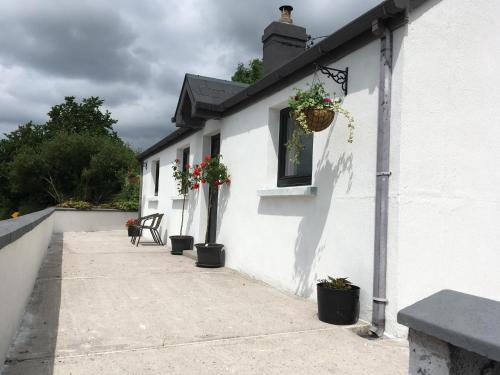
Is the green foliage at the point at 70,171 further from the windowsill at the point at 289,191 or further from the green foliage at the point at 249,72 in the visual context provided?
the windowsill at the point at 289,191

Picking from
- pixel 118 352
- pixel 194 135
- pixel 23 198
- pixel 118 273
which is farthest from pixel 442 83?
pixel 23 198

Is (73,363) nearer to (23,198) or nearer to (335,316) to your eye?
(335,316)

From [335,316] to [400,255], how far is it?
2.97 feet

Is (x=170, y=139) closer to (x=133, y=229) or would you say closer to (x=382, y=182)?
(x=133, y=229)

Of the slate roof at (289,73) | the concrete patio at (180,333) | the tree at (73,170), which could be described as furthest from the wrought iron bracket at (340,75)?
the tree at (73,170)

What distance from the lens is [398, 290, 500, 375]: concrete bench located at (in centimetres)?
111

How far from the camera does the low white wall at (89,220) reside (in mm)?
16234

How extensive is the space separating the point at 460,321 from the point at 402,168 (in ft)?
9.73

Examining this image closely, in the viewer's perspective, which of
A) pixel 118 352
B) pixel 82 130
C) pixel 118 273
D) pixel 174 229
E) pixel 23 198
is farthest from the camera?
pixel 82 130

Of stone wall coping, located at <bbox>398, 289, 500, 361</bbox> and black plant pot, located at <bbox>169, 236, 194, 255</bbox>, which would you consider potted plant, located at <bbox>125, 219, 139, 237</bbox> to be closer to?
black plant pot, located at <bbox>169, 236, 194, 255</bbox>

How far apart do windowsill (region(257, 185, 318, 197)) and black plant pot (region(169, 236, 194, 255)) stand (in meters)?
3.39

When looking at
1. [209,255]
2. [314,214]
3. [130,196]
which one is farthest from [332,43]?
[130,196]

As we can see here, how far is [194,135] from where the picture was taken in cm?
983

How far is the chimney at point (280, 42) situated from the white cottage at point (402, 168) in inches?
92.3
